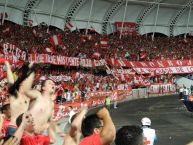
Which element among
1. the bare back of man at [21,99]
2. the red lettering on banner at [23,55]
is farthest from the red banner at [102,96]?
the bare back of man at [21,99]

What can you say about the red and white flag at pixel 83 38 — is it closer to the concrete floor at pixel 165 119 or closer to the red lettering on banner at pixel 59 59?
the red lettering on banner at pixel 59 59

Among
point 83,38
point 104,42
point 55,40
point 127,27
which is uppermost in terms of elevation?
point 127,27

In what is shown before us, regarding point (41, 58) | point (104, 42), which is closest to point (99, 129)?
point (41, 58)

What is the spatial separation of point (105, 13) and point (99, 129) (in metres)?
51.1

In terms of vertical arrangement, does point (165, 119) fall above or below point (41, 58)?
below

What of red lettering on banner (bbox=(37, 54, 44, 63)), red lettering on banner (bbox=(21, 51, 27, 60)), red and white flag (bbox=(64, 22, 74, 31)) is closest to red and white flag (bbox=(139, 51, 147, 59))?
red and white flag (bbox=(64, 22, 74, 31))

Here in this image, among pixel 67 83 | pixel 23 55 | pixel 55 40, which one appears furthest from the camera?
pixel 55 40

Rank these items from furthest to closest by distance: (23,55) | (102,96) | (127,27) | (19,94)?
(127,27) → (102,96) → (23,55) → (19,94)

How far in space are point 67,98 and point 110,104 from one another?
607cm

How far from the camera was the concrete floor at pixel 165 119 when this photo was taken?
19.3 meters

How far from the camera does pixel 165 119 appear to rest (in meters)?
26.5

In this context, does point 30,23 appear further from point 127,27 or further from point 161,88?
point 161,88

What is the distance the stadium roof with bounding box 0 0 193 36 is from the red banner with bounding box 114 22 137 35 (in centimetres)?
55

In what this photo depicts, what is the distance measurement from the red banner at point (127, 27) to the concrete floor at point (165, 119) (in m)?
20.4
